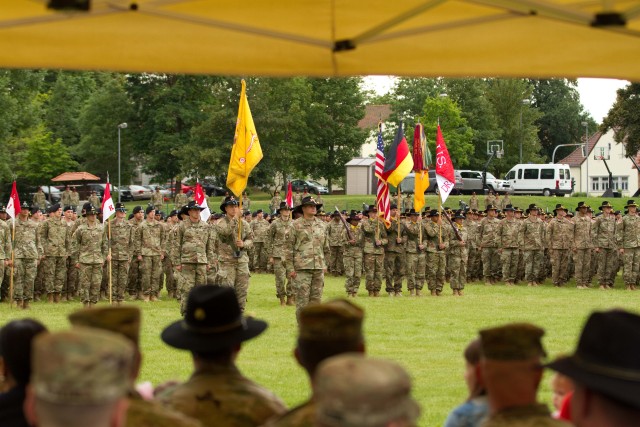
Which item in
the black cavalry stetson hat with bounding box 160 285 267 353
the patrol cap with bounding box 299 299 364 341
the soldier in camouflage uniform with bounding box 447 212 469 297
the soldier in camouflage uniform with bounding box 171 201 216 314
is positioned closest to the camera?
the patrol cap with bounding box 299 299 364 341

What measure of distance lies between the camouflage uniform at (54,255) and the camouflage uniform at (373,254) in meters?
6.73

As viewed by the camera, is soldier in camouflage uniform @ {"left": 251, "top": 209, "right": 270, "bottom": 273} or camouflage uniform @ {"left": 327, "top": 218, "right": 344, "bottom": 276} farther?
soldier in camouflage uniform @ {"left": 251, "top": 209, "right": 270, "bottom": 273}

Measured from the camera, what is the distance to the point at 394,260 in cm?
2500

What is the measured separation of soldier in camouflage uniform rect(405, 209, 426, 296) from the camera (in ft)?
81.5

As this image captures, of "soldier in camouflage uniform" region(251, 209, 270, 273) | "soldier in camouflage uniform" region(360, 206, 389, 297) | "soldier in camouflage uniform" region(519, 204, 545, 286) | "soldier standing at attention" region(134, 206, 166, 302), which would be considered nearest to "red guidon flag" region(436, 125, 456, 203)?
"soldier in camouflage uniform" region(360, 206, 389, 297)

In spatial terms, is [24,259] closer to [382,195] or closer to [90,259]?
[90,259]

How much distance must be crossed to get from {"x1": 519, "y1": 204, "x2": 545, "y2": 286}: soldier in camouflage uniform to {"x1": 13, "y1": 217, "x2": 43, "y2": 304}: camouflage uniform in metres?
12.4

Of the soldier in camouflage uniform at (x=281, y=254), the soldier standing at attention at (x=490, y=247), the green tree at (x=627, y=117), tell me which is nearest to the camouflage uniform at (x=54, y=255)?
the soldier in camouflage uniform at (x=281, y=254)

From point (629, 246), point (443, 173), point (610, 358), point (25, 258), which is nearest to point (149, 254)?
point (25, 258)

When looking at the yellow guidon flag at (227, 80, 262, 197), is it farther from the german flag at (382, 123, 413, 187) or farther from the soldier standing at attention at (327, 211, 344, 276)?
the soldier standing at attention at (327, 211, 344, 276)

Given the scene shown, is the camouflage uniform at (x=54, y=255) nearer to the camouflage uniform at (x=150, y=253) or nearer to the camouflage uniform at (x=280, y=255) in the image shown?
the camouflage uniform at (x=150, y=253)

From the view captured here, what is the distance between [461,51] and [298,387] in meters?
5.85

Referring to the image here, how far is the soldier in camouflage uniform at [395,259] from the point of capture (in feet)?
81.5

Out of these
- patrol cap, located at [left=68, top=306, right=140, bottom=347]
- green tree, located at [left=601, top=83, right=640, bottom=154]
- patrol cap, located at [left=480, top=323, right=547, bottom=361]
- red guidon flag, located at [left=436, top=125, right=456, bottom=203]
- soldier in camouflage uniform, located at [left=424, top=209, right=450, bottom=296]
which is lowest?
soldier in camouflage uniform, located at [left=424, top=209, right=450, bottom=296]
